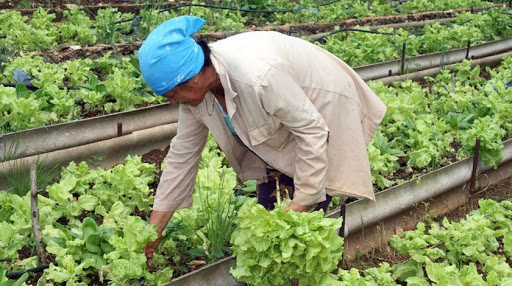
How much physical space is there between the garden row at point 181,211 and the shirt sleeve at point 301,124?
20 cm

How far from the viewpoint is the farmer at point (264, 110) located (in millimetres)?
2594

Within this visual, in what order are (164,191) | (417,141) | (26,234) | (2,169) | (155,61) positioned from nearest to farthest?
(155,61)
(164,191)
(26,234)
(2,169)
(417,141)

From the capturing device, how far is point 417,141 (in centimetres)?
502

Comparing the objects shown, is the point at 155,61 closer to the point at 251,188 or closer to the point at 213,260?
the point at 213,260

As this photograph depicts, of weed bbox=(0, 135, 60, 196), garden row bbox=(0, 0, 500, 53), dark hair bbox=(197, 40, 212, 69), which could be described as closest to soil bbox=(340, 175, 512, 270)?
dark hair bbox=(197, 40, 212, 69)

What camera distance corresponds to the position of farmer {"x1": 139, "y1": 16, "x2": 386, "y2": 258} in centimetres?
259

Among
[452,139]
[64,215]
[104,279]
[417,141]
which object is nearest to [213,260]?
[104,279]

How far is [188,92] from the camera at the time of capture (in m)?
2.62

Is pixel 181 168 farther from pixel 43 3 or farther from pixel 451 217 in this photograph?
pixel 43 3

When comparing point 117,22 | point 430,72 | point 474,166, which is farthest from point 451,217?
point 117,22

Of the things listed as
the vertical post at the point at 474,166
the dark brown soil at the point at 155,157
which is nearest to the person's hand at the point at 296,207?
the dark brown soil at the point at 155,157

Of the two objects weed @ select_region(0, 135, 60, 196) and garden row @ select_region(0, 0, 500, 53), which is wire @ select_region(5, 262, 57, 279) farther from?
garden row @ select_region(0, 0, 500, 53)

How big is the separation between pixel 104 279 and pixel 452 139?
9.95ft

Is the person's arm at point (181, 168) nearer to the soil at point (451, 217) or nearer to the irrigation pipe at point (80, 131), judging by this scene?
the soil at point (451, 217)
